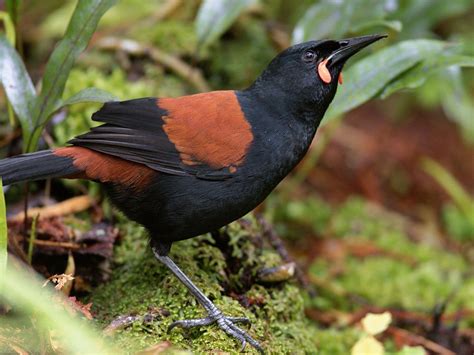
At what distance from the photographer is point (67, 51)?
10.3 ft

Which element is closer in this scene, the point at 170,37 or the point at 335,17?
the point at 335,17

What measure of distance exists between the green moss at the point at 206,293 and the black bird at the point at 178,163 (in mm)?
97

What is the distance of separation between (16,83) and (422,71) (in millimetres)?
2024

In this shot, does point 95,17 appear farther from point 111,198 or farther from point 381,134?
point 381,134

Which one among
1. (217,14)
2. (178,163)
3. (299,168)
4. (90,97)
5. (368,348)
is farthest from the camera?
(299,168)

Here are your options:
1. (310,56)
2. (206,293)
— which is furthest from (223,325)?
(310,56)

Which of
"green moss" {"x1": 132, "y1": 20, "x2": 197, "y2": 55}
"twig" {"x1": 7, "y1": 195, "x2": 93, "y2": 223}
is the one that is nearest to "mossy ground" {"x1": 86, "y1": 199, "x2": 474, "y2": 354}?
"twig" {"x1": 7, "y1": 195, "x2": 93, "y2": 223}

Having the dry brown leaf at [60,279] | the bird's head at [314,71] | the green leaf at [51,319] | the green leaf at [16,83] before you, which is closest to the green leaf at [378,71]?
the bird's head at [314,71]

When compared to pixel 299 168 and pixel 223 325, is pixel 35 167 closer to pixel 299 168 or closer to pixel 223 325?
pixel 223 325

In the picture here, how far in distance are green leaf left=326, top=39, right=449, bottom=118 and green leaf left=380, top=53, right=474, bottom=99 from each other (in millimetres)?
30

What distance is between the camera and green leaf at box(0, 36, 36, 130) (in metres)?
3.19

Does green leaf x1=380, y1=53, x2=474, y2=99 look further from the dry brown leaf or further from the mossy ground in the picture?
the dry brown leaf

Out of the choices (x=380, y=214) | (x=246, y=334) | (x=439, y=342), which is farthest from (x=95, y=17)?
(x=380, y=214)

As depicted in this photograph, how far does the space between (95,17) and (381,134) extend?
446 centimetres
